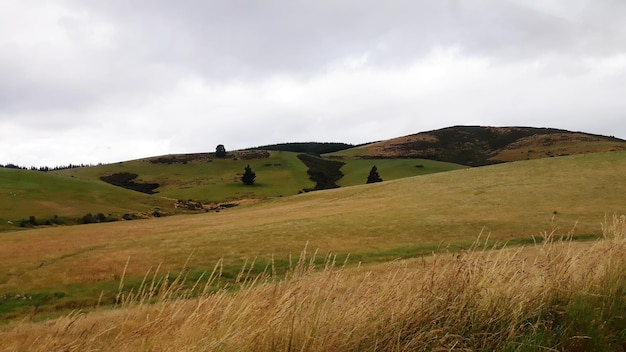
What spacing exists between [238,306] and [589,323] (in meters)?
4.80

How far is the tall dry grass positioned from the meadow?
3 cm

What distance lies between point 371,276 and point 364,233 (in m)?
28.0

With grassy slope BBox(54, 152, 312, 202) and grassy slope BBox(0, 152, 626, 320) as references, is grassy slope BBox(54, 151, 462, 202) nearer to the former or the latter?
grassy slope BBox(54, 152, 312, 202)

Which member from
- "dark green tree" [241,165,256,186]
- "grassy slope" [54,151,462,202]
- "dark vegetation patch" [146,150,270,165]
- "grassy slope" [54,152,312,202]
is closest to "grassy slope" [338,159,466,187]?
"grassy slope" [54,151,462,202]

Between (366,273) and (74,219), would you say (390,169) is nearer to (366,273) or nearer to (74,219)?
(74,219)

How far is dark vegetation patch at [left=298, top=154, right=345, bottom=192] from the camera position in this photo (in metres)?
142

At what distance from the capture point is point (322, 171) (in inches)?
6447

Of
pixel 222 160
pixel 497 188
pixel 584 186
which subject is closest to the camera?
pixel 584 186

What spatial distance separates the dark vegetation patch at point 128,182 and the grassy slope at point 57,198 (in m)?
30.8

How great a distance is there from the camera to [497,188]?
2158 inches

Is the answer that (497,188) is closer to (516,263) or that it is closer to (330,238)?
(330,238)

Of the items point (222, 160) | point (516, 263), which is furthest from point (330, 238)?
point (222, 160)

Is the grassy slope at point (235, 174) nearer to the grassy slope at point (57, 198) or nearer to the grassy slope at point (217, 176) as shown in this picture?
the grassy slope at point (217, 176)

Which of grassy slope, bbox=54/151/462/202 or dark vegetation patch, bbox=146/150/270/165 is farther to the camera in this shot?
dark vegetation patch, bbox=146/150/270/165
